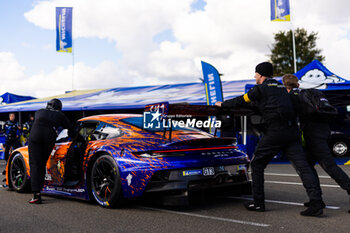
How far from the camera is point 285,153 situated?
4.25 metres

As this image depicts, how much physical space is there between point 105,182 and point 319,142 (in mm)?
2587

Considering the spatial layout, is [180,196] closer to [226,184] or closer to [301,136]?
[226,184]

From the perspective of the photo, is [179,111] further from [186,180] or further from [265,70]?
[265,70]

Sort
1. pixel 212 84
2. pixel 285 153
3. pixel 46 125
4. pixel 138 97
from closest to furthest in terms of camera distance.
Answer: pixel 285 153 < pixel 46 125 < pixel 212 84 < pixel 138 97

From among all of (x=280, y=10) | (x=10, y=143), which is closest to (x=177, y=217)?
(x=10, y=143)

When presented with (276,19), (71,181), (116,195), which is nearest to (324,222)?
(116,195)

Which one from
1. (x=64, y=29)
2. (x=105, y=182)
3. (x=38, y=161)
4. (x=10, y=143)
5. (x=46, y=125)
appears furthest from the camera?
(x=64, y=29)

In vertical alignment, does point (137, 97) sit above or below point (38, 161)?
Result: above

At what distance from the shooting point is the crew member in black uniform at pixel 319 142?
428 cm

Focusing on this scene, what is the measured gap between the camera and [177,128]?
16.9 ft

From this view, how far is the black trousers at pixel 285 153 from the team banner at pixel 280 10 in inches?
645

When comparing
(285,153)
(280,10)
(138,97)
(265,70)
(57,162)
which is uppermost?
(280,10)

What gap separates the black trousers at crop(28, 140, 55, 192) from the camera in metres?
5.26

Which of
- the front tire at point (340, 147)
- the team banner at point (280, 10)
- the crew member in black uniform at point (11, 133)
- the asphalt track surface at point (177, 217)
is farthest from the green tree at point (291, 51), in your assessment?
the asphalt track surface at point (177, 217)
